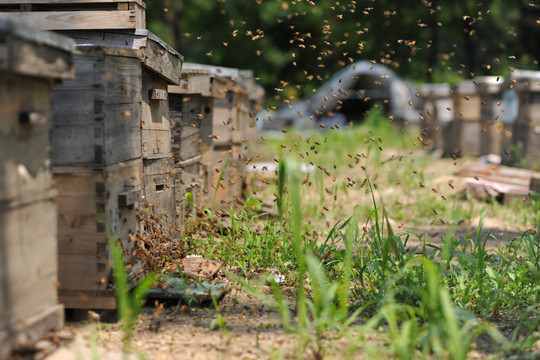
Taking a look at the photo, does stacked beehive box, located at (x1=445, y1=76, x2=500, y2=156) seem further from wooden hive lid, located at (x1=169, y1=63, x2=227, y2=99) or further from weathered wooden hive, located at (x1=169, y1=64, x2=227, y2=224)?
weathered wooden hive, located at (x1=169, y1=64, x2=227, y2=224)

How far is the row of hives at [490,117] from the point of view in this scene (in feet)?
29.3

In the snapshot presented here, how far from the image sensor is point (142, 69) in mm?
3662

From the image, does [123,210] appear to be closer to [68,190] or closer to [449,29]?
[68,190]

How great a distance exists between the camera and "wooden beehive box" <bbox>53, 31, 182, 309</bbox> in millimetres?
3000

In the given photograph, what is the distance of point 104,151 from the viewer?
3008 mm

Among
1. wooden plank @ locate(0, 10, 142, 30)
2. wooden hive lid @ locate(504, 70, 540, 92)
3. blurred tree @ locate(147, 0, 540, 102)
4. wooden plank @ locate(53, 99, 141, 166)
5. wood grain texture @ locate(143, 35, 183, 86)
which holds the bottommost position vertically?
wooden plank @ locate(53, 99, 141, 166)

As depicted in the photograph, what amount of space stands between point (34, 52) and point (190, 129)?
241cm

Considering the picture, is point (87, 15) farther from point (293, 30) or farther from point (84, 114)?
point (293, 30)

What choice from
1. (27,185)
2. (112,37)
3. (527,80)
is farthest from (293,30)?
(27,185)

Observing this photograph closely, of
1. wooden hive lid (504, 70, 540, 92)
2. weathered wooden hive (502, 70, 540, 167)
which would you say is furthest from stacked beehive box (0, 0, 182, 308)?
weathered wooden hive (502, 70, 540, 167)

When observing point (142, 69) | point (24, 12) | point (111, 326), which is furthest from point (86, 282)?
point (24, 12)

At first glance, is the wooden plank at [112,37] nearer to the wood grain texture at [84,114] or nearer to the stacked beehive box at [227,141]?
the wood grain texture at [84,114]

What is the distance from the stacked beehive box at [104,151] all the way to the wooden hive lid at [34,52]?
1.10 ft

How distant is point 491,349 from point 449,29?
30456 millimetres
